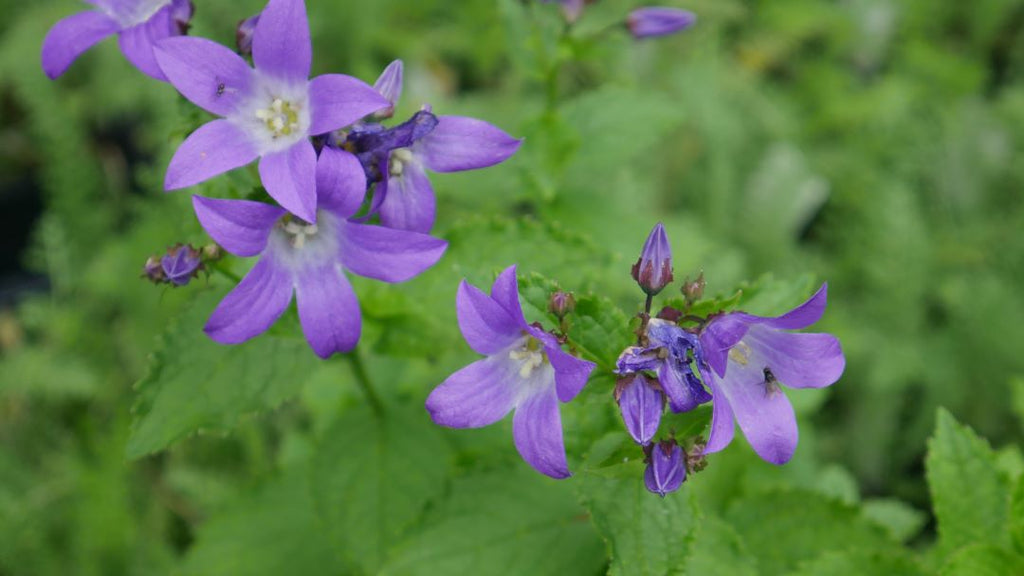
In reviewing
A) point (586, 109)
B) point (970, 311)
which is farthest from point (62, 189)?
point (970, 311)

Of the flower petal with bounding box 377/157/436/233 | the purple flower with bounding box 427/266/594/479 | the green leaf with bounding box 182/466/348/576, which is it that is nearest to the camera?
the purple flower with bounding box 427/266/594/479

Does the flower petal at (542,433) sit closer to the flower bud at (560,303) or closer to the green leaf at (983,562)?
the flower bud at (560,303)

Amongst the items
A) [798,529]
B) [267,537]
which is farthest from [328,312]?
[798,529]

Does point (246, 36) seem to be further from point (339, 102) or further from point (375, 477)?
point (375, 477)

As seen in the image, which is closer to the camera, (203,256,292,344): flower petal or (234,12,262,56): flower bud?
(203,256,292,344): flower petal

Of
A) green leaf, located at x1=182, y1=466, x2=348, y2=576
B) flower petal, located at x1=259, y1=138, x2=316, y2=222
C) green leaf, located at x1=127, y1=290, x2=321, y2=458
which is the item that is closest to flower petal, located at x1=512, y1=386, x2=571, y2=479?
flower petal, located at x1=259, y1=138, x2=316, y2=222

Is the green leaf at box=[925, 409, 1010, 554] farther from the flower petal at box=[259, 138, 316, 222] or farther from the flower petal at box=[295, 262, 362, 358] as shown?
the flower petal at box=[259, 138, 316, 222]

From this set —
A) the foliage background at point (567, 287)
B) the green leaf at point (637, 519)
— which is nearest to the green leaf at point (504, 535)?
the foliage background at point (567, 287)
